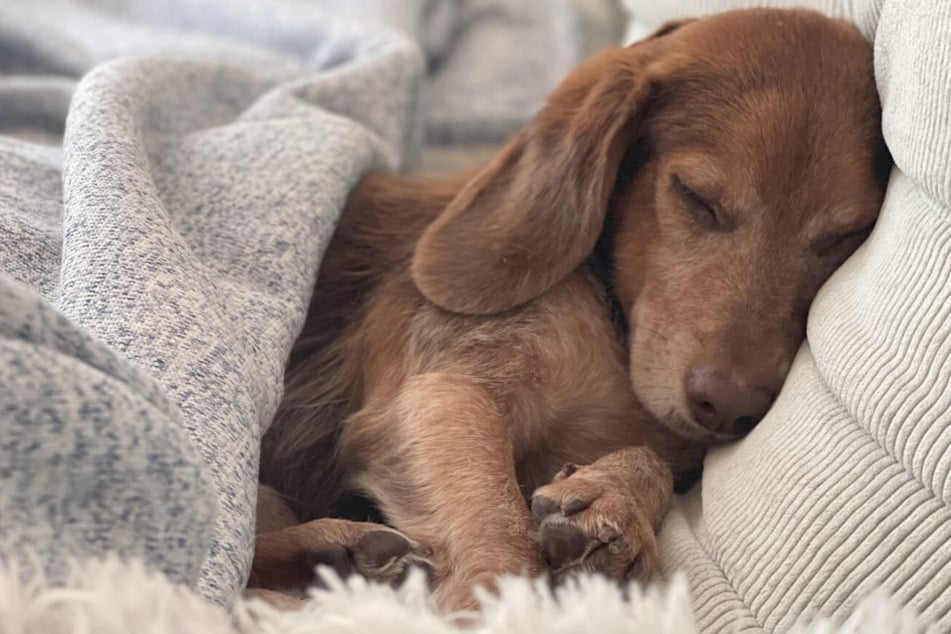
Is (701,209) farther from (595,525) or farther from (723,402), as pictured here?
(595,525)

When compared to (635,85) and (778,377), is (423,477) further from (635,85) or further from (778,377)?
(635,85)

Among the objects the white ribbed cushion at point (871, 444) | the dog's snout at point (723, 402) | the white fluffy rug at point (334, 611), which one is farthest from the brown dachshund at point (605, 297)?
the white fluffy rug at point (334, 611)

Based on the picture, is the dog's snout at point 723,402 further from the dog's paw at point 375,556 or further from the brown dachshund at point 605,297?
the dog's paw at point 375,556

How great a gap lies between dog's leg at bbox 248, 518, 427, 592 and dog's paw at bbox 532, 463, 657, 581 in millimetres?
150

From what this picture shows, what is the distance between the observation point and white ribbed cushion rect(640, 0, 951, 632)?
1.01 meters

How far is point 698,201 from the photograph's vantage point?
1533 mm

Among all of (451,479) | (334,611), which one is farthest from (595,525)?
(334,611)

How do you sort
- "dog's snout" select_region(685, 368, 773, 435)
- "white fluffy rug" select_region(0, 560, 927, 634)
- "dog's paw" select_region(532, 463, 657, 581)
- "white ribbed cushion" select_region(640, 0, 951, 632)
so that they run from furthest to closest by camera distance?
1. "dog's snout" select_region(685, 368, 773, 435)
2. "dog's paw" select_region(532, 463, 657, 581)
3. "white ribbed cushion" select_region(640, 0, 951, 632)
4. "white fluffy rug" select_region(0, 560, 927, 634)

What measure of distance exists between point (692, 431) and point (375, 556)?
1.53 ft

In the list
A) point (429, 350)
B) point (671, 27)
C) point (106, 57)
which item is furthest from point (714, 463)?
point (106, 57)

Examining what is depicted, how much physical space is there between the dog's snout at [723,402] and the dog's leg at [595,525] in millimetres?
146

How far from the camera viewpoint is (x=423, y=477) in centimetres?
136

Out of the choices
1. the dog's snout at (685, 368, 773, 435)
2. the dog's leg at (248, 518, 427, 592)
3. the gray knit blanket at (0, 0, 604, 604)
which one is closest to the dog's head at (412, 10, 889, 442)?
the dog's snout at (685, 368, 773, 435)

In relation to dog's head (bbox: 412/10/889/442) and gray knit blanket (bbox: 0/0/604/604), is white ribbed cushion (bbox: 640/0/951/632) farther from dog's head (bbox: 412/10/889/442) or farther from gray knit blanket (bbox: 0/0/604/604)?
gray knit blanket (bbox: 0/0/604/604)
